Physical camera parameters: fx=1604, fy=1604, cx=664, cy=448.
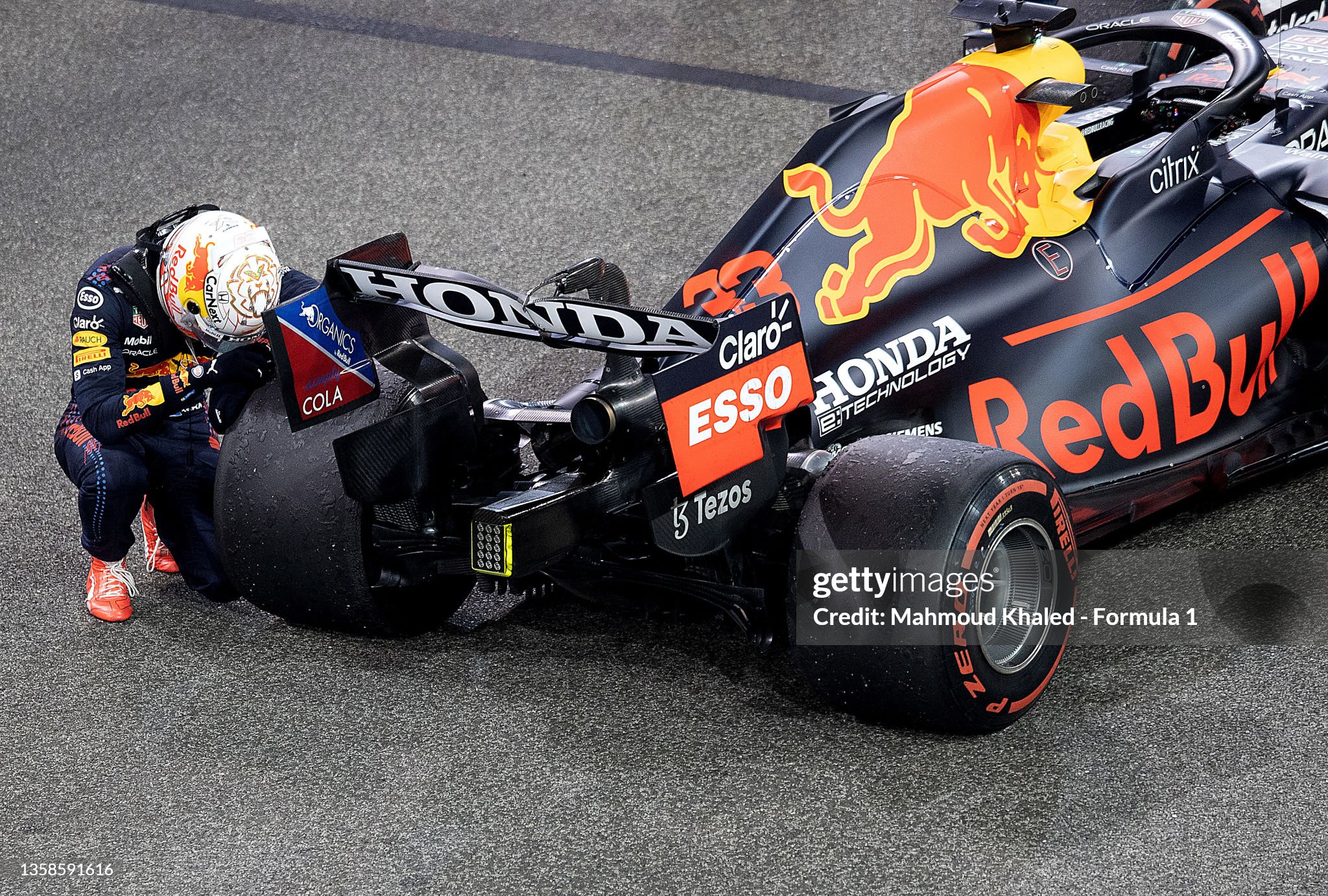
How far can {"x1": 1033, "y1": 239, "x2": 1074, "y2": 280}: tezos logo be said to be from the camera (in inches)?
173

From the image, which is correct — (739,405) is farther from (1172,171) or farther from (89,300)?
(89,300)

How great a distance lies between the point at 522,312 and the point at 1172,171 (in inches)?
85.9

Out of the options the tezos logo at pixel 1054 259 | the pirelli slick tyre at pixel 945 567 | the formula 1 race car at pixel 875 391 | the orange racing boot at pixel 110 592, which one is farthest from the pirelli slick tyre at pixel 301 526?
the tezos logo at pixel 1054 259

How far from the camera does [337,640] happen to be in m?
4.43

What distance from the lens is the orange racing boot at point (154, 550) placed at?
492 centimetres

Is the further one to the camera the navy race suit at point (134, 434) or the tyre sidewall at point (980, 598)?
the navy race suit at point (134, 434)

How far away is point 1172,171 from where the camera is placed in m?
4.62

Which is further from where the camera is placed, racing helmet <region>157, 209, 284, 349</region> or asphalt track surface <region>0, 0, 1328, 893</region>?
racing helmet <region>157, 209, 284, 349</region>

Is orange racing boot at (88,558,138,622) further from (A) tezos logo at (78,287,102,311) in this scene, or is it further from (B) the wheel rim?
(B) the wheel rim

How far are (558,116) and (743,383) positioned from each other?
4658 mm

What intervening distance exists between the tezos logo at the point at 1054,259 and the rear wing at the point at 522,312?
1.39m

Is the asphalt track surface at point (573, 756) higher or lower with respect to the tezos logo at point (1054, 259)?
lower

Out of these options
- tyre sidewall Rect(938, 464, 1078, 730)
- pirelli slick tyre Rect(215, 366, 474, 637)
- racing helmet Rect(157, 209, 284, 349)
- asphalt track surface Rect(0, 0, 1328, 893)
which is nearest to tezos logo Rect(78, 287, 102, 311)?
racing helmet Rect(157, 209, 284, 349)

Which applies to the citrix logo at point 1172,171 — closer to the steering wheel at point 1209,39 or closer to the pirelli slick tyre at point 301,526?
the steering wheel at point 1209,39
